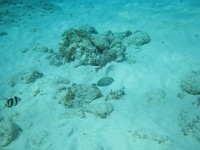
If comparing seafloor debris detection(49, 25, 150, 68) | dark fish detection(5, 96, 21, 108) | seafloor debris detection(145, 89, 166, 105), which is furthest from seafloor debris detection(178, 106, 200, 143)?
dark fish detection(5, 96, 21, 108)

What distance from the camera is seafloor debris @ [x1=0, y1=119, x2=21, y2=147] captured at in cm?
495

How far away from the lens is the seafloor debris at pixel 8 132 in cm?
495

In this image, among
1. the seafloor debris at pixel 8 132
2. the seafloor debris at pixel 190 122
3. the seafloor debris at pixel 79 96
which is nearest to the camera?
the seafloor debris at pixel 190 122

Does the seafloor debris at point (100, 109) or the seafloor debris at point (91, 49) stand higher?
the seafloor debris at point (91, 49)

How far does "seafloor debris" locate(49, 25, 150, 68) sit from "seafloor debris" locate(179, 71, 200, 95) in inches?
88.3

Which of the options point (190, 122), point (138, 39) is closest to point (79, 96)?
point (190, 122)

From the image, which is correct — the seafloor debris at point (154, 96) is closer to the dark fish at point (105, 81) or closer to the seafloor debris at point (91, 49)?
the dark fish at point (105, 81)

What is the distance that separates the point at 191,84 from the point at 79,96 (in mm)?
2880

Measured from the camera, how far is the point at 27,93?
6531mm

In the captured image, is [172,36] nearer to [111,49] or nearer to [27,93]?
[111,49]

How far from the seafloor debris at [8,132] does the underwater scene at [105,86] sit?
2cm

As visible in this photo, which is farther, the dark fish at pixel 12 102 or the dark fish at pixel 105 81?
the dark fish at pixel 105 81

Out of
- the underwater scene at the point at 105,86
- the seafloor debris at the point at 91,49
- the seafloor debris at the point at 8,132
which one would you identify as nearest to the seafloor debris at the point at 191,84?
the underwater scene at the point at 105,86

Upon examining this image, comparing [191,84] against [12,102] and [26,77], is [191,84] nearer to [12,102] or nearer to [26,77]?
[12,102]
